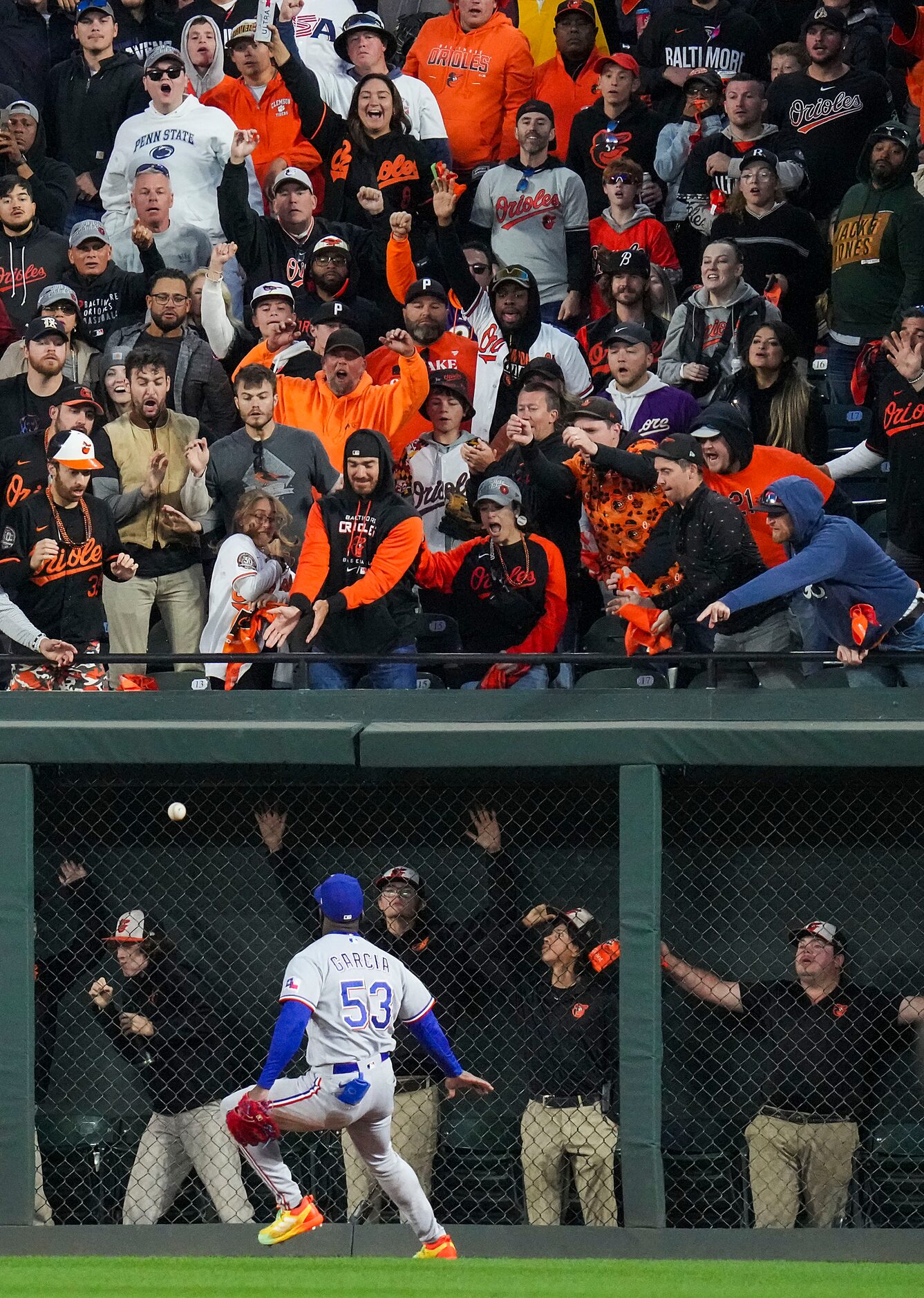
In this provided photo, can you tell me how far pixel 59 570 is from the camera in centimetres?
789

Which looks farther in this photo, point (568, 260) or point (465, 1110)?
point (568, 260)

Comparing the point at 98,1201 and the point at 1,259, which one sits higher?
the point at 1,259

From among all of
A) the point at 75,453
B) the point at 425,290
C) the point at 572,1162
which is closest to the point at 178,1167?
the point at 572,1162

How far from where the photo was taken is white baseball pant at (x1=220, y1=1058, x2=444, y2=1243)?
6.21 meters

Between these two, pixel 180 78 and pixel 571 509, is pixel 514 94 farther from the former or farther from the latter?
pixel 571 509

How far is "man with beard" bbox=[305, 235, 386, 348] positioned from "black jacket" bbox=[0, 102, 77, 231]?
6.16ft

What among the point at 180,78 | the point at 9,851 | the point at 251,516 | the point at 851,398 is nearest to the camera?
the point at 9,851

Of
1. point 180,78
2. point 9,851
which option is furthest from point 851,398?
point 9,851

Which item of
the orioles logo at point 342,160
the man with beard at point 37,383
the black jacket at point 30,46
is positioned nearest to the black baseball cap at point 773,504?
the man with beard at point 37,383

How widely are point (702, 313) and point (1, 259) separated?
3.95 m

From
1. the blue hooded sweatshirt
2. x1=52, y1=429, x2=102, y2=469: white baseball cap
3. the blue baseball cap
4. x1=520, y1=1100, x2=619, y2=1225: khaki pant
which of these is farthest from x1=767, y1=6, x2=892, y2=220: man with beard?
the blue baseball cap

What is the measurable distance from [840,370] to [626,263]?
136 cm

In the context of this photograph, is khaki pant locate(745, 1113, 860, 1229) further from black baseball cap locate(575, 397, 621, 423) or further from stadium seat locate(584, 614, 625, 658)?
black baseball cap locate(575, 397, 621, 423)

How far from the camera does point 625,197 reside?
9836 millimetres
